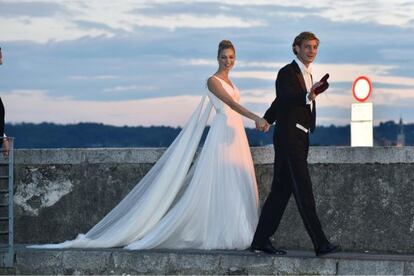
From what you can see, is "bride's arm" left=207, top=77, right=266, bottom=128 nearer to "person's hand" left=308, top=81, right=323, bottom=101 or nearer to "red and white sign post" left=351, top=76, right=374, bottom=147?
"person's hand" left=308, top=81, right=323, bottom=101

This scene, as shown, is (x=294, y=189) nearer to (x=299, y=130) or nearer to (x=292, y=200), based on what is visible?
(x=299, y=130)

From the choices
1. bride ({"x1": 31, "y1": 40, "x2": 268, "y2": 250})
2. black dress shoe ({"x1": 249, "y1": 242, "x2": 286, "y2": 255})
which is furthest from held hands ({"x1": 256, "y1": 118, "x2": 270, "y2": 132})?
black dress shoe ({"x1": 249, "y1": 242, "x2": 286, "y2": 255})

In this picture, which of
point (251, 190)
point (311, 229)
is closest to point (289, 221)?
point (251, 190)

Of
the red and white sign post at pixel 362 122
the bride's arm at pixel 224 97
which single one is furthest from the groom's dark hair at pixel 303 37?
the red and white sign post at pixel 362 122

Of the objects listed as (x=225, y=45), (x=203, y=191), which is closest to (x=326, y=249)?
(x=203, y=191)

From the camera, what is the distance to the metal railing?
38.0ft

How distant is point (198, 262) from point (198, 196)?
0.83 m

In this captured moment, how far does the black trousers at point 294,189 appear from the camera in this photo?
404 inches

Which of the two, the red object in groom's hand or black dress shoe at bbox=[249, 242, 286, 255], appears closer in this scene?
the red object in groom's hand

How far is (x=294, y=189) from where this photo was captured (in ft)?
33.8

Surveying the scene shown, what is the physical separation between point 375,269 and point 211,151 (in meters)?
2.10

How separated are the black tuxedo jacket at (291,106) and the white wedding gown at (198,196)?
1011 millimetres

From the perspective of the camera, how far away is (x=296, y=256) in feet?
34.5

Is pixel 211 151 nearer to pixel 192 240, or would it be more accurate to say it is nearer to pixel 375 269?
pixel 192 240
